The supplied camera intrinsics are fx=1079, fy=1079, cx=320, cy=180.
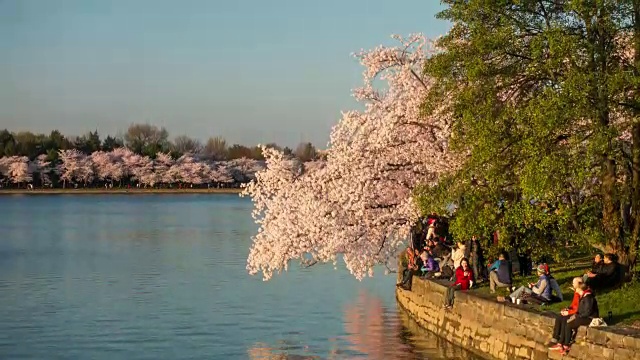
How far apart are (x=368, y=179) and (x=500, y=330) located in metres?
10.7

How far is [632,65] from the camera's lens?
84.1ft

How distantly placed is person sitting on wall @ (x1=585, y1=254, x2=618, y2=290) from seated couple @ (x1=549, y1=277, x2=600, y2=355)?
130 inches

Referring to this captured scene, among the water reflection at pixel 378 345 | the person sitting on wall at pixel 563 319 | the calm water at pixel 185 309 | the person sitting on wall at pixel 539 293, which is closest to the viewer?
the person sitting on wall at pixel 563 319

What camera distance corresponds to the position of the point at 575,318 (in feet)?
69.1

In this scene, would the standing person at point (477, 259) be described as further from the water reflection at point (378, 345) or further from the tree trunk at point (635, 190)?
the tree trunk at point (635, 190)

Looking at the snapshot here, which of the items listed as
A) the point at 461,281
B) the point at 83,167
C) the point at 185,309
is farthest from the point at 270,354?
the point at 83,167

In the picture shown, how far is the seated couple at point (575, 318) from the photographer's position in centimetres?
2098

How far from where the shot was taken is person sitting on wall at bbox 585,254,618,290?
24.8 m

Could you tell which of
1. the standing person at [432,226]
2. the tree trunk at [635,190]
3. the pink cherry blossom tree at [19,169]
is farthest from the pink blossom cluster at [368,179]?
the pink cherry blossom tree at [19,169]

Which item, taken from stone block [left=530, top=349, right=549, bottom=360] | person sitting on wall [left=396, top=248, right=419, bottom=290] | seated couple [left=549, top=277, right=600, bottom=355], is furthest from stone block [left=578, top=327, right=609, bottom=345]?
person sitting on wall [left=396, top=248, right=419, bottom=290]

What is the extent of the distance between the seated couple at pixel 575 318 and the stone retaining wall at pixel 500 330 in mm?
205

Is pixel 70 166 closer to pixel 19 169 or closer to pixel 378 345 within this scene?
pixel 19 169

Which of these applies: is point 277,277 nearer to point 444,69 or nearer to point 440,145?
point 440,145

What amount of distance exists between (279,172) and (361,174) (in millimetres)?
3931
